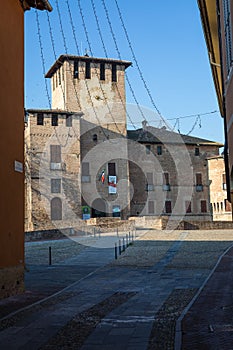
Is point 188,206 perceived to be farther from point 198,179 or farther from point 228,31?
point 228,31

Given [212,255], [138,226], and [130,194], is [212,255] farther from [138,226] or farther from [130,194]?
[130,194]

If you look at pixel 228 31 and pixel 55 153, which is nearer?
pixel 228 31

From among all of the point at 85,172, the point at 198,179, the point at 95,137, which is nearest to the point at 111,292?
the point at 85,172

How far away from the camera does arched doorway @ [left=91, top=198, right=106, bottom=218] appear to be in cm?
4606

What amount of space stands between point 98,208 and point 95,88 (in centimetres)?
1194

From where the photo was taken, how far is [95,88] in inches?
1913

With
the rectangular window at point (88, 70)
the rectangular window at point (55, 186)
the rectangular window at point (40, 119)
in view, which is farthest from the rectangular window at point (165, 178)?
the rectangular window at point (40, 119)

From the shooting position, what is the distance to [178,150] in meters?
54.2

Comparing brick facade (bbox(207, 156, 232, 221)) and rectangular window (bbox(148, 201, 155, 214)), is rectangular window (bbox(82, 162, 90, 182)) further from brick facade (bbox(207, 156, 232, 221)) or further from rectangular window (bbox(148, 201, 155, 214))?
brick facade (bbox(207, 156, 232, 221))

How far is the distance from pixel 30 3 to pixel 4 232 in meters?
6.05

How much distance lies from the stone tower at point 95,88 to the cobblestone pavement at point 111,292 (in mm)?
26300

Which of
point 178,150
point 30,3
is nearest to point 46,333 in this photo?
A: point 30,3

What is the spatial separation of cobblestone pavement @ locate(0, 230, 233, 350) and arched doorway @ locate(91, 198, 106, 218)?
72.3 ft

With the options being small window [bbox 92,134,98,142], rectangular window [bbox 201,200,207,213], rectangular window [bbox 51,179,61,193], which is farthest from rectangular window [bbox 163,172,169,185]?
rectangular window [bbox 51,179,61,193]
